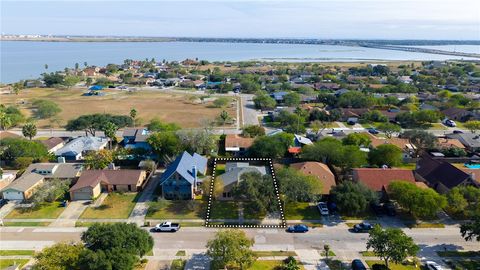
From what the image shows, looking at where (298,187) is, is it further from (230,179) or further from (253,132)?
(253,132)

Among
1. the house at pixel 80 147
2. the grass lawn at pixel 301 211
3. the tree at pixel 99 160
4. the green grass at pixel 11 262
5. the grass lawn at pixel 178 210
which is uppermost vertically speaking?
the tree at pixel 99 160

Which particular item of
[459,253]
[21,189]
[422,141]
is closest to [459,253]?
[459,253]

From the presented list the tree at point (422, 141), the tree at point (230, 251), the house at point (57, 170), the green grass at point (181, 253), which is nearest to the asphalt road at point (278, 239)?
the green grass at point (181, 253)

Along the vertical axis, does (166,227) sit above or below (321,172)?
below

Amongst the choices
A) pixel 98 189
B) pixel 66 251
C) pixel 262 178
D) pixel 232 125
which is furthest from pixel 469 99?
pixel 66 251

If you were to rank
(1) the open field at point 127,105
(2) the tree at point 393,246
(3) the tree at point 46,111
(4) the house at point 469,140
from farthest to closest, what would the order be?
(1) the open field at point 127,105
(3) the tree at point 46,111
(4) the house at point 469,140
(2) the tree at point 393,246

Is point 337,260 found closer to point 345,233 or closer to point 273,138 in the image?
point 345,233

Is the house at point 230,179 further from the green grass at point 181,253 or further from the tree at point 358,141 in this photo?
the tree at point 358,141
